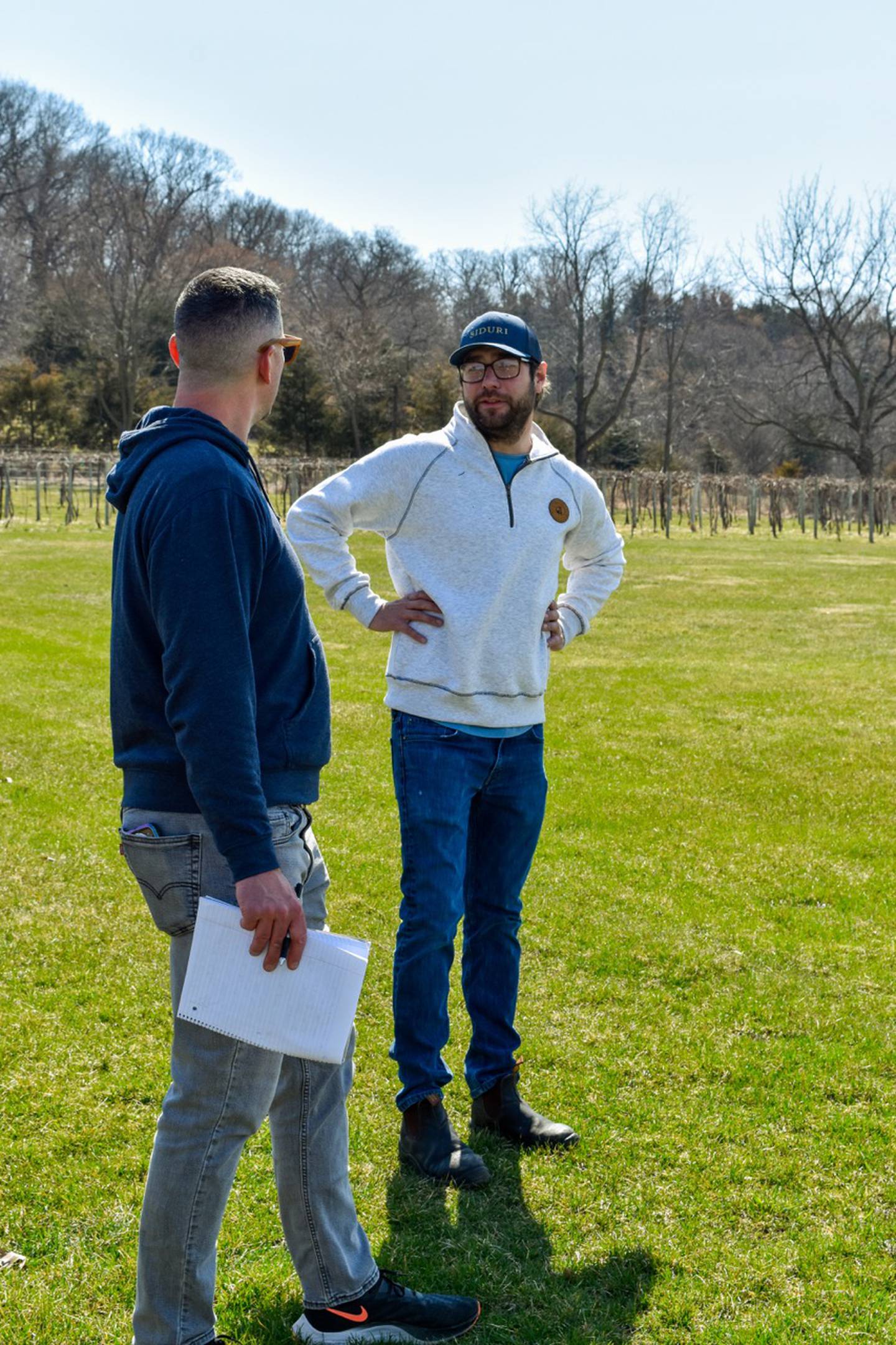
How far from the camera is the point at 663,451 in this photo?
57500 mm

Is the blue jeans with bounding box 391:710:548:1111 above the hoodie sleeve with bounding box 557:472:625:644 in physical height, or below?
below

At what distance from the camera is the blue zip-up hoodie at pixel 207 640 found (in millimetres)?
2068

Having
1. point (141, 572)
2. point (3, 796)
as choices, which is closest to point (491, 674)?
point (141, 572)

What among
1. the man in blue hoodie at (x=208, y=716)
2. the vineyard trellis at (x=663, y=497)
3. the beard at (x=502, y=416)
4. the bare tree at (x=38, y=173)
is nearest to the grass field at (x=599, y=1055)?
the man in blue hoodie at (x=208, y=716)

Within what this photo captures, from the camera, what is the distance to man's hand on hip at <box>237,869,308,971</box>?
7.03ft

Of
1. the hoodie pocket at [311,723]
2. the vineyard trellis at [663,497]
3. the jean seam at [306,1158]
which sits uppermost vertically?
the vineyard trellis at [663,497]

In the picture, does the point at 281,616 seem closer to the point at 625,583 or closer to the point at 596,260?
the point at 625,583

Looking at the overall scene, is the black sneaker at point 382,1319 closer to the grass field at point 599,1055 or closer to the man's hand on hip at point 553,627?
the grass field at point 599,1055

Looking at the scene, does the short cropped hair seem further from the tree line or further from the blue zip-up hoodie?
the tree line

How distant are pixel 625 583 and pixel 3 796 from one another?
15.4 meters

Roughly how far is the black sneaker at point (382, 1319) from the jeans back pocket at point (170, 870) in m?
0.94

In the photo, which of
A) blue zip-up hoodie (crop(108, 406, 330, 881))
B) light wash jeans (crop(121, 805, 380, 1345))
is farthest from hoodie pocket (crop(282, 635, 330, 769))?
light wash jeans (crop(121, 805, 380, 1345))

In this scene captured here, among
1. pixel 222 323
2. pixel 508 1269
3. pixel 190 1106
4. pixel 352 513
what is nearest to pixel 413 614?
pixel 352 513

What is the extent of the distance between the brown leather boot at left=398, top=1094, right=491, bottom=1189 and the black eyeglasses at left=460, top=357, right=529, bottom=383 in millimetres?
1947
